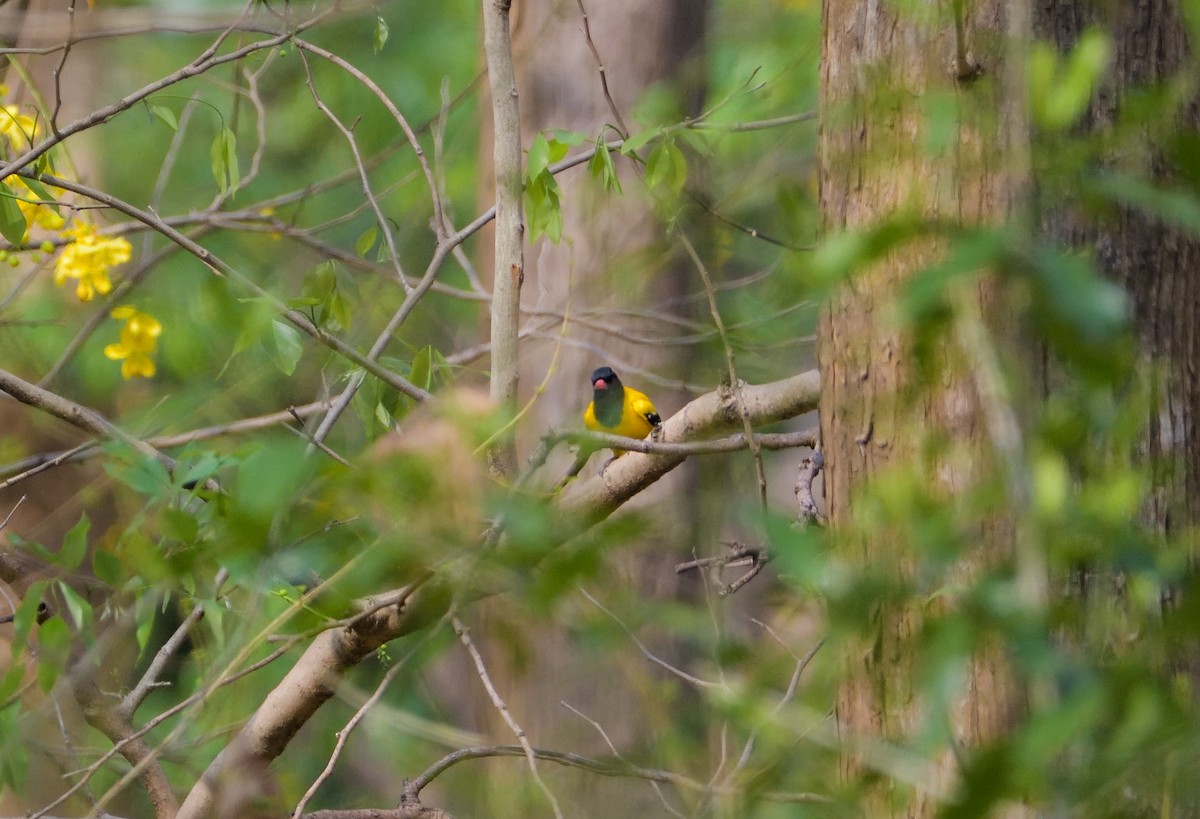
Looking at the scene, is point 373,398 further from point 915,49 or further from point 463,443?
point 463,443

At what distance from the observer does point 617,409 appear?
436cm

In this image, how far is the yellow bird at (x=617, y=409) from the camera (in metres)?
4.32

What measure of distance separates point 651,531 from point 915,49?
40.2 inches

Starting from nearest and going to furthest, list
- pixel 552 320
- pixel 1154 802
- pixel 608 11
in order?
pixel 1154 802 → pixel 552 320 → pixel 608 11

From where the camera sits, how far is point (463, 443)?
93 cm

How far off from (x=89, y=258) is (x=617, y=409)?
192cm

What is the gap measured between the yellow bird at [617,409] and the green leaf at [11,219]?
227 centimetres

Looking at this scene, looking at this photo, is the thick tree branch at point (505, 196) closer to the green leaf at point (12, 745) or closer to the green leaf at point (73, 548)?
the green leaf at point (73, 548)

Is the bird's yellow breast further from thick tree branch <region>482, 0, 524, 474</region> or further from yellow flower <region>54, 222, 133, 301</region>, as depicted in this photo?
thick tree branch <region>482, 0, 524, 474</region>

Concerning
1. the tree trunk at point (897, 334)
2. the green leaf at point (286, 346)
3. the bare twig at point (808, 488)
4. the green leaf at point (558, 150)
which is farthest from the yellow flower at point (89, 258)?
the tree trunk at point (897, 334)

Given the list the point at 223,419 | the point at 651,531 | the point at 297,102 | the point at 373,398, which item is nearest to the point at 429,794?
the point at 223,419

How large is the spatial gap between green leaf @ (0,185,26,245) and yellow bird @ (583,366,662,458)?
227 cm

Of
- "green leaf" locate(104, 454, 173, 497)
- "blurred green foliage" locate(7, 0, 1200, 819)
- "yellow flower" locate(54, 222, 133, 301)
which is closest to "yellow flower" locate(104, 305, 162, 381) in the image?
"yellow flower" locate(54, 222, 133, 301)

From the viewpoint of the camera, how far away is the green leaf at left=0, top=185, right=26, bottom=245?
223 centimetres
